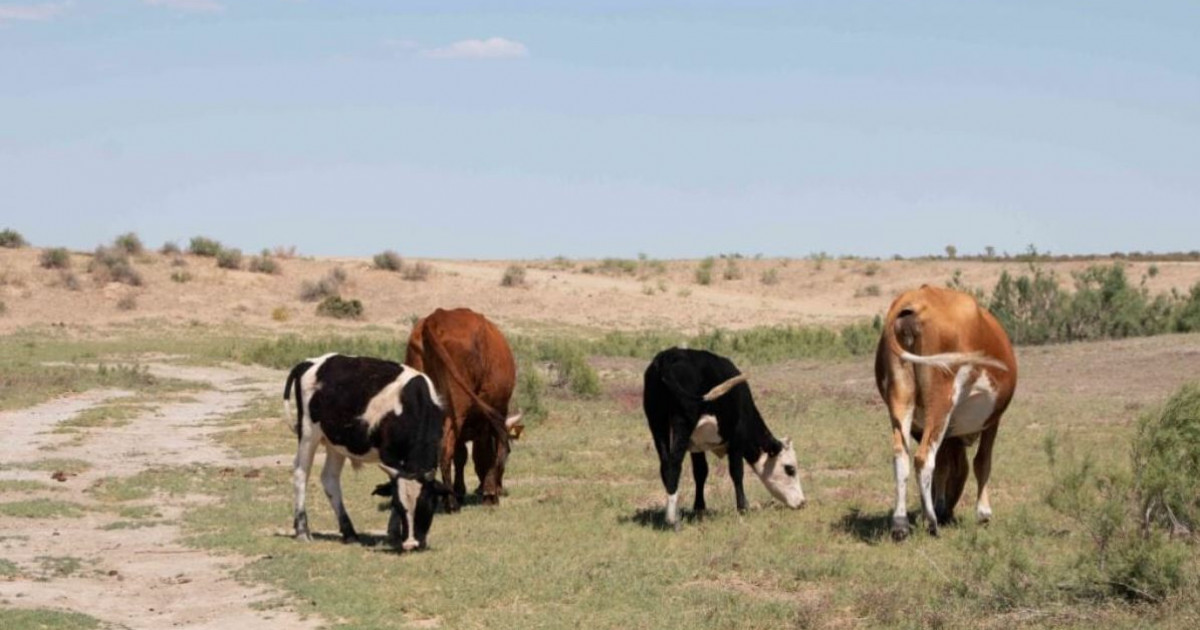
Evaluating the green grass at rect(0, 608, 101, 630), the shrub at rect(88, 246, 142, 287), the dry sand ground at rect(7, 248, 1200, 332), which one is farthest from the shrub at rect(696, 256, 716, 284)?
the green grass at rect(0, 608, 101, 630)

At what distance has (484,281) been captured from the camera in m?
60.8

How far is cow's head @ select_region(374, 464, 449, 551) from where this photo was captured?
1320 centimetres

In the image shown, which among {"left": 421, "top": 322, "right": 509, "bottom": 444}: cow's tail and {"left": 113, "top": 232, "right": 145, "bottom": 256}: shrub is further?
{"left": 113, "top": 232, "right": 145, "bottom": 256}: shrub

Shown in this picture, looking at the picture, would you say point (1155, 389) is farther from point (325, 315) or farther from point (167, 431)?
point (325, 315)

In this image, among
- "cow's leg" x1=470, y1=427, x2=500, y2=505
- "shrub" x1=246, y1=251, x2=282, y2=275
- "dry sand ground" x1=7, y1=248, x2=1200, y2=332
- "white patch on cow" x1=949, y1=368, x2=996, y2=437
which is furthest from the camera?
"shrub" x1=246, y1=251, x2=282, y2=275

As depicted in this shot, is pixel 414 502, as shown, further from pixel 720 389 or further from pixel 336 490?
pixel 720 389

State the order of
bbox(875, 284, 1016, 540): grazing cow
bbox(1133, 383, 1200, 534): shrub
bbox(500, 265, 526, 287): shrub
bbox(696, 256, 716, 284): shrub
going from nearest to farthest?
bbox(1133, 383, 1200, 534): shrub, bbox(875, 284, 1016, 540): grazing cow, bbox(500, 265, 526, 287): shrub, bbox(696, 256, 716, 284): shrub

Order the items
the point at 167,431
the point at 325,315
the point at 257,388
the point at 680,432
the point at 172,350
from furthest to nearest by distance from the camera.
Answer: the point at 325,315
the point at 172,350
the point at 257,388
the point at 167,431
the point at 680,432

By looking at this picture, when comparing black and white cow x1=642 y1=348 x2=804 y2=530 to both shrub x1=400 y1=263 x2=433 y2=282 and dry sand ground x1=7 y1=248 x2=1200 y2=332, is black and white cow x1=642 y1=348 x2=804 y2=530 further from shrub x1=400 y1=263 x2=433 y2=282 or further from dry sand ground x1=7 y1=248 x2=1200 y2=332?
shrub x1=400 y1=263 x2=433 y2=282

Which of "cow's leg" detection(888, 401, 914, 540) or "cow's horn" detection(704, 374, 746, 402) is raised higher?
"cow's horn" detection(704, 374, 746, 402)

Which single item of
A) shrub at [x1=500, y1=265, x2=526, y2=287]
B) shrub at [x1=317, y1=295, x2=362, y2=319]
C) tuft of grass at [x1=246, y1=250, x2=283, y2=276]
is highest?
tuft of grass at [x1=246, y1=250, x2=283, y2=276]

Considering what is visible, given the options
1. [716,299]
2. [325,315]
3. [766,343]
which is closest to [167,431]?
[766,343]

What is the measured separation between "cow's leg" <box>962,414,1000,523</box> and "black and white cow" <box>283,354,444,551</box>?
4584mm

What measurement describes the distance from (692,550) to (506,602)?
2161mm
